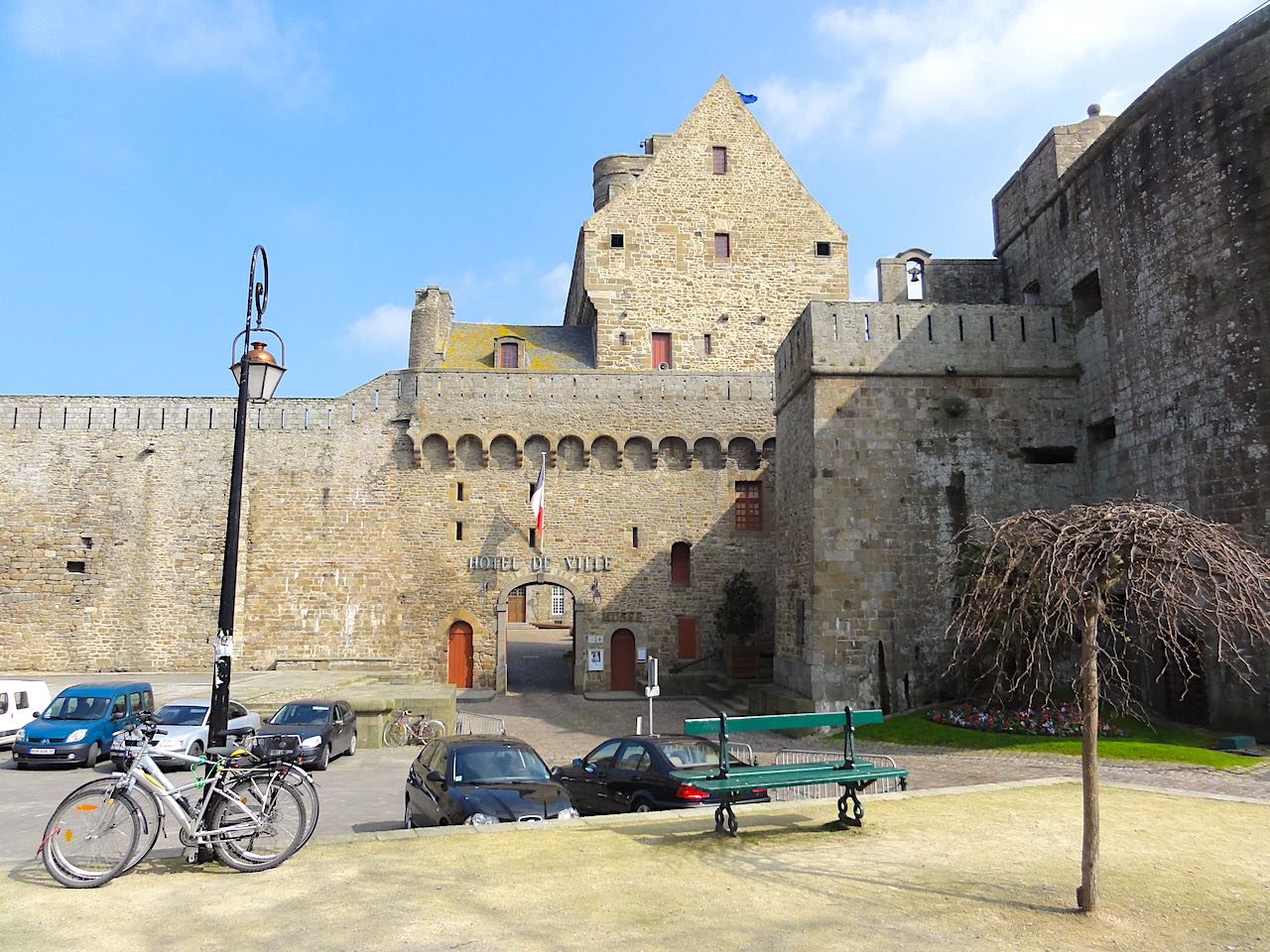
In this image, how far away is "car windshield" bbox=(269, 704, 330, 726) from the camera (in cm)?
1403

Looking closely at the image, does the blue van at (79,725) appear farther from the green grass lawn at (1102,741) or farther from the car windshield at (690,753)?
the green grass lawn at (1102,741)

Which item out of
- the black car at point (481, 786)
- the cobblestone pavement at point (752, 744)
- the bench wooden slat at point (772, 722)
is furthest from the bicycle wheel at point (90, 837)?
the cobblestone pavement at point (752, 744)

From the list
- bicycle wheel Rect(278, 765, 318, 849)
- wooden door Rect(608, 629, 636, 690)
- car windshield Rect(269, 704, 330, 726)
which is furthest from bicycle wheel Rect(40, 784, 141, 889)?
wooden door Rect(608, 629, 636, 690)

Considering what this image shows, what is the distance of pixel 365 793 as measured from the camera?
1164 cm

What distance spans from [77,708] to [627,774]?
32.4ft

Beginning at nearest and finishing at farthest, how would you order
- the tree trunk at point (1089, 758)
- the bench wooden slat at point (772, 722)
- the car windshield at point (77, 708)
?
the tree trunk at point (1089, 758) < the bench wooden slat at point (772, 722) < the car windshield at point (77, 708)

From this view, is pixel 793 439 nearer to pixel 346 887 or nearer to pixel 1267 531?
pixel 1267 531

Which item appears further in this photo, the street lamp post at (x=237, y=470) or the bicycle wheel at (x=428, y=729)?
the bicycle wheel at (x=428, y=729)

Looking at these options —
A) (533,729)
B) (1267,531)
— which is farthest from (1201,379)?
(533,729)

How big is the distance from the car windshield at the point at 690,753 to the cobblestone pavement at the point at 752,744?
11.7 feet

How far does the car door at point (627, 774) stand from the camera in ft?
30.2

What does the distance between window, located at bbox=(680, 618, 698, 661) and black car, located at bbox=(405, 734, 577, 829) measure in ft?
55.4

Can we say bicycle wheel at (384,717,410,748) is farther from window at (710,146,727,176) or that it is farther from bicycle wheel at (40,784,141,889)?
window at (710,146,727,176)

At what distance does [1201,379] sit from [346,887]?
48.5ft
